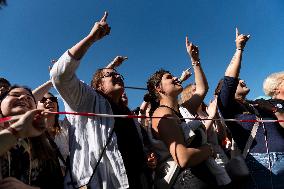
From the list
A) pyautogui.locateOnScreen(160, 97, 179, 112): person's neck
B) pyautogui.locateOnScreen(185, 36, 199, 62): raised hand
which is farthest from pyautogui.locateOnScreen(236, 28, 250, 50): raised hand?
pyautogui.locateOnScreen(160, 97, 179, 112): person's neck

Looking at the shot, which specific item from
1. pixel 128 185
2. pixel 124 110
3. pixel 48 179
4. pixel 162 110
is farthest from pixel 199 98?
pixel 48 179

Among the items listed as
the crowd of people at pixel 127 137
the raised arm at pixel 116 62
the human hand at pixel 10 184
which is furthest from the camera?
the raised arm at pixel 116 62

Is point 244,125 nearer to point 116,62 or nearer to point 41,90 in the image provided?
point 116,62

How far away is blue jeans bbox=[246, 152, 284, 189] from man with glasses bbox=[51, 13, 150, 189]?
4.46ft

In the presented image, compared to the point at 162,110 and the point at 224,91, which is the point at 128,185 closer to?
the point at 162,110

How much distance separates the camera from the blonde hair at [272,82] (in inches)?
176

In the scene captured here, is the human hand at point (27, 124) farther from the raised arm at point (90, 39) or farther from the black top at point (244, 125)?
the black top at point (244, 125)

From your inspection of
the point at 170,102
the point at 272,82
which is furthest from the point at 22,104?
the point at 272,82

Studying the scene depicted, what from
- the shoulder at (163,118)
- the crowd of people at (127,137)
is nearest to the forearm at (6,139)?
the crowd of people at (127,137)

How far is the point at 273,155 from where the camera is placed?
364 centimetres

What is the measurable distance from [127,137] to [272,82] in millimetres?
2428

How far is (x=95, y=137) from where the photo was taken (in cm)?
279

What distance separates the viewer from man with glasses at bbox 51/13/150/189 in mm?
2670

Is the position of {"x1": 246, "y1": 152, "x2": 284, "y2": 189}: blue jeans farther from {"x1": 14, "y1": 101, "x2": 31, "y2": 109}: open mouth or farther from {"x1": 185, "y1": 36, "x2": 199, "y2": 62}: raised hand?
{"x1": 14, "y1": 101, "x2": 31, "y2": 109}: open mouth
